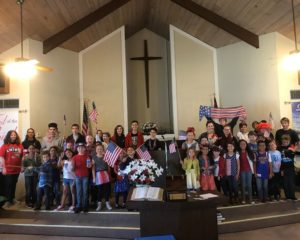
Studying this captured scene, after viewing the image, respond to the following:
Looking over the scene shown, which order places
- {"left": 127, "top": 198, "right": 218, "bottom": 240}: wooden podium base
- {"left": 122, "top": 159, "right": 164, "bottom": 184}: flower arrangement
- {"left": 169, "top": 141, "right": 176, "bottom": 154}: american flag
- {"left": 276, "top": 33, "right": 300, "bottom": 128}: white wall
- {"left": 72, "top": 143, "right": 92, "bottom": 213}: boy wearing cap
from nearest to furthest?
{"left": 127, "top": 198, "right": 218, "bottom": 240}: wooden podium base, {"left": 122, "top": 159, "right": 164, "bottom": 184}: flower arrangement, {"left": 72, "top": 143, "right": 92, "bottom": 213}: boy wearing cap, {"left": 169, "top": 141, "right": 176, "bottom": 154}: american flag, {"left": 276, "top": 33, "right": 300, "bottom": 128}: white wall

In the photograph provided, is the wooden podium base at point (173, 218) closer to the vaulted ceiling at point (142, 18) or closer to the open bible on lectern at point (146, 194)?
the open bible on lectern at point (146, 194)

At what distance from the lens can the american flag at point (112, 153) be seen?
15.8ft

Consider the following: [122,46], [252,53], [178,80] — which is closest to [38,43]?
[122,46]

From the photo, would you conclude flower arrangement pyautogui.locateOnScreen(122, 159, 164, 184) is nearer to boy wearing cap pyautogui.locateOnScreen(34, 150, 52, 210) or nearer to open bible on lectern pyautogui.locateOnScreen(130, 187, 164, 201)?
open bible on lectern pyautogui.locateOnScreen(130, 187, 164, 201)

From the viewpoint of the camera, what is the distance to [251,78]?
7.51m

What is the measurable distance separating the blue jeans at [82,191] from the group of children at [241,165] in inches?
64.9

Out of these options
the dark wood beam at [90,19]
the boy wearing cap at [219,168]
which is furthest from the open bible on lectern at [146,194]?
the dark wood beam at [90,19]

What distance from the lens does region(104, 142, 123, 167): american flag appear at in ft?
15.8

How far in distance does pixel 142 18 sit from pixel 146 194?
21.1 ft

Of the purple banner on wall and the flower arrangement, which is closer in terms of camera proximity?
the flower arrangement

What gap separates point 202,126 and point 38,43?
4776 mm

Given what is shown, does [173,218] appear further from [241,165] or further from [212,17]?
[212,17]

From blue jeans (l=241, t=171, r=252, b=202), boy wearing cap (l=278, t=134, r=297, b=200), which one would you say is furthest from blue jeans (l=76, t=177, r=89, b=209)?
boy wearing cap (l=278, t=134, r=297, b=200)

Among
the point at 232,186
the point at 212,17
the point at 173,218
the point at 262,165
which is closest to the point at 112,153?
the point at 173,218
